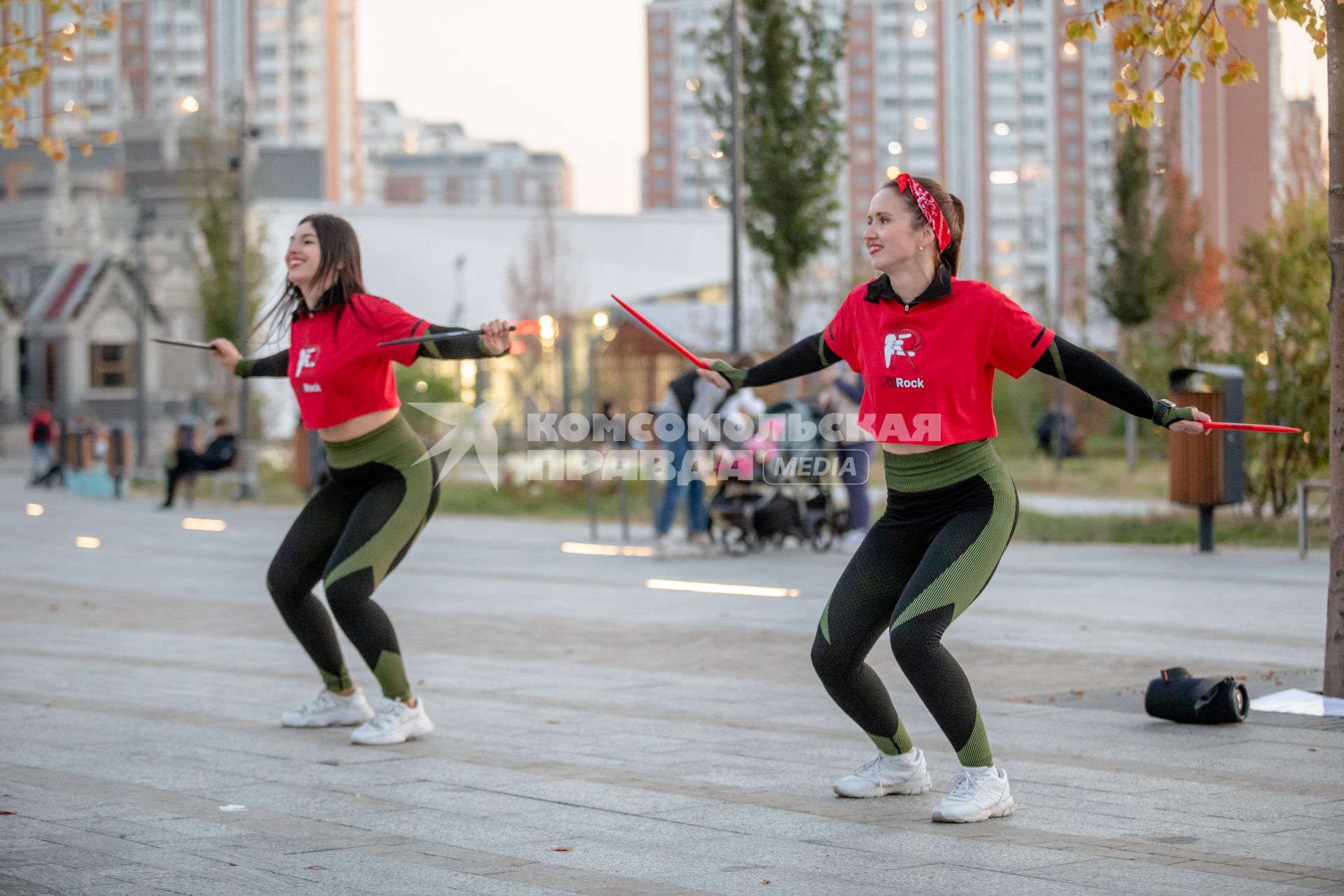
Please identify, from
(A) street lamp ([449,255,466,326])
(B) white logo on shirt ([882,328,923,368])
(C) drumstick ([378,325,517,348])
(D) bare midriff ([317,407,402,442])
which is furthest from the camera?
(A) street lamp ([449,255,466,326])

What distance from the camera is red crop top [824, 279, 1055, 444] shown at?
5.38 metres

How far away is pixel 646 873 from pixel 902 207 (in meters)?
2.19

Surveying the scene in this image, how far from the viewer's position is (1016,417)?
40.4 m

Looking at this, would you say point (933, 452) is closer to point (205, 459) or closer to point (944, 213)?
point (944, 213)

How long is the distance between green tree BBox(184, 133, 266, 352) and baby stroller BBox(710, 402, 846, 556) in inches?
821

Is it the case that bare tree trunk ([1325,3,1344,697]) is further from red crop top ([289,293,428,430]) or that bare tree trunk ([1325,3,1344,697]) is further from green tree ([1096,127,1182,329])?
green tree ([1096,127,1182,329])

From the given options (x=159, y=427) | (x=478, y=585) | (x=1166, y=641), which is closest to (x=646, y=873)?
(x=1166, y=641)

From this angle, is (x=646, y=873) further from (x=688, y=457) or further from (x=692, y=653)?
(x=688, y=457)

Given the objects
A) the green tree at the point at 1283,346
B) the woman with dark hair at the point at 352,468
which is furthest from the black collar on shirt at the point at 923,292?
the green tree at the point at 1283,346

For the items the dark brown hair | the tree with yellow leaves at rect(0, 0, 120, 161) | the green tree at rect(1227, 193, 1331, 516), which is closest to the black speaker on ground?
the dark brown hair

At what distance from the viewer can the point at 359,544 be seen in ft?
22.4

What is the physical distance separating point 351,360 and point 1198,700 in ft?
11.7

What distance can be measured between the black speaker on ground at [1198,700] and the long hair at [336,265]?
3561mm

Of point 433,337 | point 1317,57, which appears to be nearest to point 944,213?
point 433,337
